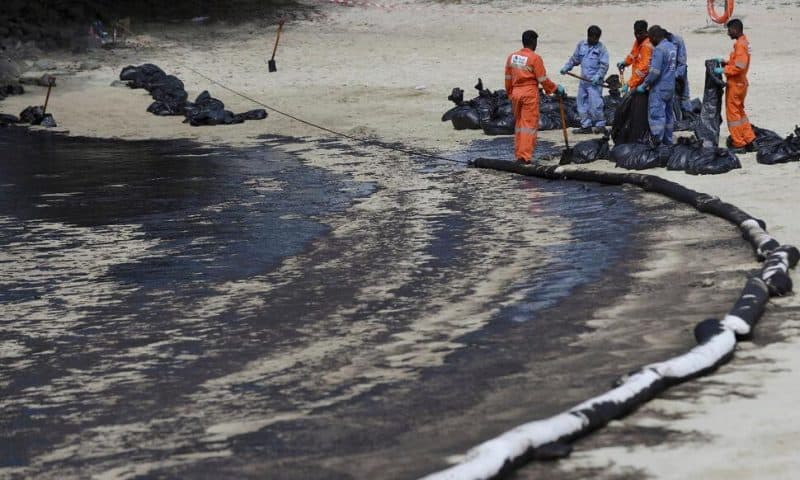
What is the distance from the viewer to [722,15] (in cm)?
3123

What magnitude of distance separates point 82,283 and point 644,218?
14.7 ft

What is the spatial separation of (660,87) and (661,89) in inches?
1.0

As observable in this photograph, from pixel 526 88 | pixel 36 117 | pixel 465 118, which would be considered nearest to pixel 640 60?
pixel 526 88

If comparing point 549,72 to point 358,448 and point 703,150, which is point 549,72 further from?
point 358,448

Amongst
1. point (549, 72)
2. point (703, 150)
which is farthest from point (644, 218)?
point (549, 72)

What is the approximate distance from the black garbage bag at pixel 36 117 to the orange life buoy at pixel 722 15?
1395 cm

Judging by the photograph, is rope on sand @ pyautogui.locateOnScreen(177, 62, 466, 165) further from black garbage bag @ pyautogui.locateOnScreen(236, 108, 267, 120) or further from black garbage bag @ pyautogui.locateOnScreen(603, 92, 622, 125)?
black garbage bag @ pyautogui.locateOnScreen(603, 92, 622, 125)

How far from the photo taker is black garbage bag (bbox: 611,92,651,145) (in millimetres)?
A: 14781

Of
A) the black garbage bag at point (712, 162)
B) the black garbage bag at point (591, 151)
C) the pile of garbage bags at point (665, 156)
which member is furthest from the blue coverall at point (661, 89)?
the black garbage bag at point (712, 162)

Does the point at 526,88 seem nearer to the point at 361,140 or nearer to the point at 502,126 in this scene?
the point at 502,126

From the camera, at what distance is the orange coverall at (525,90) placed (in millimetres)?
14383

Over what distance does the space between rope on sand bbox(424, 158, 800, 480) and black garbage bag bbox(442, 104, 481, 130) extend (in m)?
9.19

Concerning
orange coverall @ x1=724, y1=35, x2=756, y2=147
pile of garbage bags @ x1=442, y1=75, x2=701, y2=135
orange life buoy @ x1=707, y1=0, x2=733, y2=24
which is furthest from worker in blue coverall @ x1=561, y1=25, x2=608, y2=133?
orange life buoy @ x1=707, y1=0, x2=733, y2=24

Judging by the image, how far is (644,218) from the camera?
1134 cm
